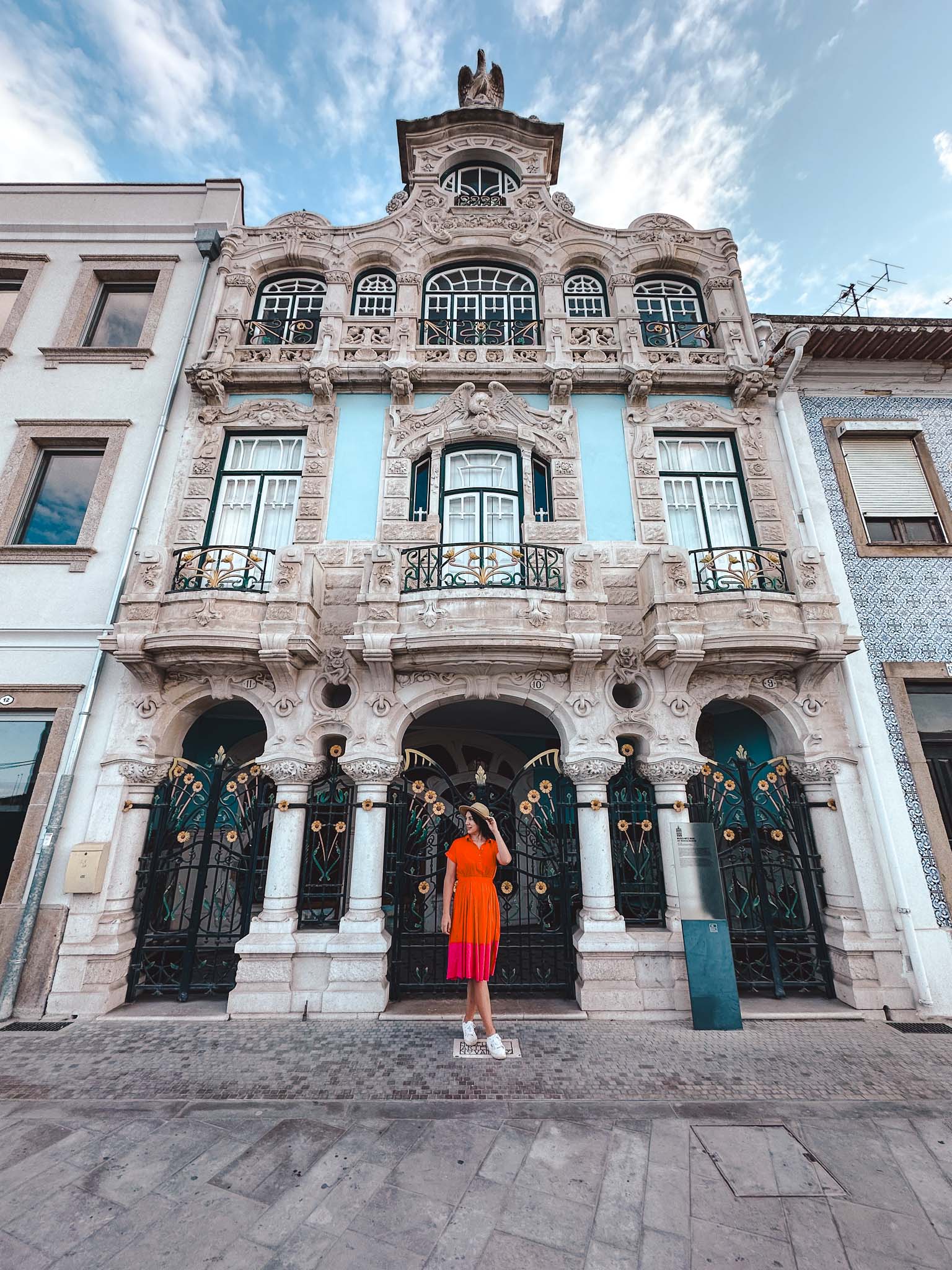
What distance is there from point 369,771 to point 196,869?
100.0 inches

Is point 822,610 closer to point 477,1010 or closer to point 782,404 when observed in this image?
point 782,404

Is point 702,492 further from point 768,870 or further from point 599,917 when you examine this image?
point 599,917

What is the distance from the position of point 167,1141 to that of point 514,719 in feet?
24.8

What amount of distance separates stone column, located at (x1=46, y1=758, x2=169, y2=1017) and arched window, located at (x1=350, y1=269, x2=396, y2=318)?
9.33 metres

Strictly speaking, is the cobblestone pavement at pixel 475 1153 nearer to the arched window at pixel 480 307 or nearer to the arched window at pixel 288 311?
the arched window at pixel 480 307

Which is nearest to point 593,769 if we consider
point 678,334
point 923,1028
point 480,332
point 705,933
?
point 705,933

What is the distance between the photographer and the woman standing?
5.37 metres

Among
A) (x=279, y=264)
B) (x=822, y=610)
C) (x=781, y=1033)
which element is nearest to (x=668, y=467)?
(x=822, y=610)

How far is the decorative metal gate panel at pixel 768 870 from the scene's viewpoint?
7004 millimetres

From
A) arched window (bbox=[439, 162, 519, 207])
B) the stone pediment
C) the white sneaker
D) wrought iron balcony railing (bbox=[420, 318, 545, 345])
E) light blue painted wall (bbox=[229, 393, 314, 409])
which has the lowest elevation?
the white sneaker

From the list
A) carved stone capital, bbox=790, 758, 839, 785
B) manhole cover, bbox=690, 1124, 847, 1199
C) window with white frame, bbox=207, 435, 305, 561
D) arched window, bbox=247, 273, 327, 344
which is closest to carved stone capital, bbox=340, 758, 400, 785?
window with white frame, bbox=207, 435, 305, 561

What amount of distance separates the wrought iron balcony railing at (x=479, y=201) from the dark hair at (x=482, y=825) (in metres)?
12.7

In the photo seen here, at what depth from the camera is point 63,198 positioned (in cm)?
1113

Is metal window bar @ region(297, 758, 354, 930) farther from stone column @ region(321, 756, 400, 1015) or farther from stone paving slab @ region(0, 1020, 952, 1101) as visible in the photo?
stone paving slab @ region(0, 1020, 952, 1101)
